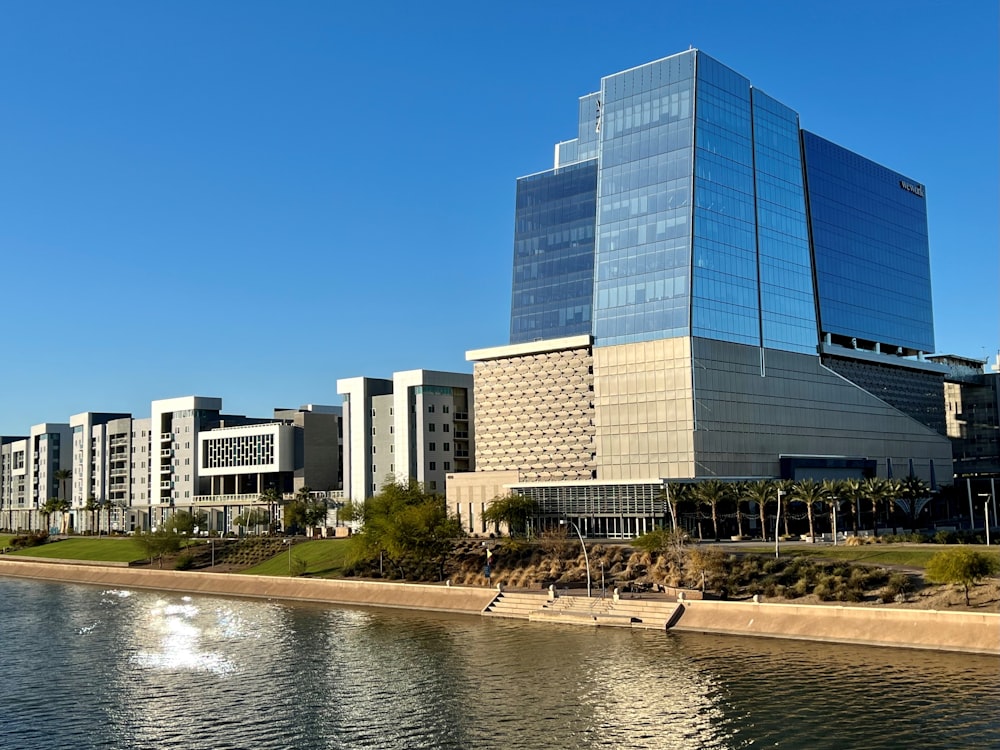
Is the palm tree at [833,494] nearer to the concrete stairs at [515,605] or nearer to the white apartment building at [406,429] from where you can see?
the concrete stairs at [515,605]

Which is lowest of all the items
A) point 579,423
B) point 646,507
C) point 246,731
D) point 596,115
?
point 246,731

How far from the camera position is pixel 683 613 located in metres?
85.1

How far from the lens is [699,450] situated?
136 metres

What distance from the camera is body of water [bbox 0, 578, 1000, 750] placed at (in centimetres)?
5153

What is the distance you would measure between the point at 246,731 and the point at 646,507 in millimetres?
86289

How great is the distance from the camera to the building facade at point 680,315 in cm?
13850

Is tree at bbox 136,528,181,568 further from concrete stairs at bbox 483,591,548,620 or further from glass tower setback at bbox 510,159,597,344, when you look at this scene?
concrete stairs at bbox 483,591,548,620

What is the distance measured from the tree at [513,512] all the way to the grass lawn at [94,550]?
63.1 m

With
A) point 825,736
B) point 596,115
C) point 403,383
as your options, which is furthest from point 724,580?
point 596,115

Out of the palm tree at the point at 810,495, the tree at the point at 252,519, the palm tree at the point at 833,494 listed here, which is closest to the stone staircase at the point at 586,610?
the palm tree at the point at 810,495

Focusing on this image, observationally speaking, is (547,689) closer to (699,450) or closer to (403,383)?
(699,450)

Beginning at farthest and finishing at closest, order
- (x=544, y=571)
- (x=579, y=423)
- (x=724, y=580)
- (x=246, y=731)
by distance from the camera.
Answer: (x=579, y=423), (x=544, y=571), (x=724, y=580), (x=246, y=731)

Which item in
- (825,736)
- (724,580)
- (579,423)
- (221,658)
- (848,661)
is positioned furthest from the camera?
(579,423)

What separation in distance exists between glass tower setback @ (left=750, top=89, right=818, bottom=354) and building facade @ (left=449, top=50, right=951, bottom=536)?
1.15ft
